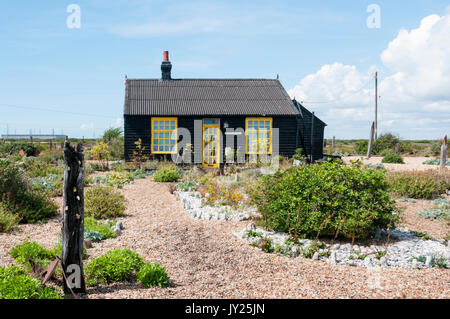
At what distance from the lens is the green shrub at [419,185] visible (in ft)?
36.0

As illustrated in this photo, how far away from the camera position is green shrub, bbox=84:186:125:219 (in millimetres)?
8164

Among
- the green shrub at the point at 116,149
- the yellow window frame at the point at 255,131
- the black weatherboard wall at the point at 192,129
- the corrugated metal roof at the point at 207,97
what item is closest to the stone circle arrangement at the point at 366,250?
the yellow window frame at the point at 255,131

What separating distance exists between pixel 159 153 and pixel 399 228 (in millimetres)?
12252

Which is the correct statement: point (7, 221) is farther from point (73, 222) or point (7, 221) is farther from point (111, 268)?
point (73, 222)

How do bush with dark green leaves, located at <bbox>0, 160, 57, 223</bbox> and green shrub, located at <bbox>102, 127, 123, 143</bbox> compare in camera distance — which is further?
green shrub, located at <bbox>102, 127, 123, 143</bbox>

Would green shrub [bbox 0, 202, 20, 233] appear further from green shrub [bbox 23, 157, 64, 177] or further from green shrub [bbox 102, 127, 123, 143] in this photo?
green shrub [bbox 102, 127, 123, 143]

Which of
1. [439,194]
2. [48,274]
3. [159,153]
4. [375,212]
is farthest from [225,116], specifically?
[48,274]

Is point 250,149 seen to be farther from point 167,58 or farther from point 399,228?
point 399,228

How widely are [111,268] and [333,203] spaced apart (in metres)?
3.41

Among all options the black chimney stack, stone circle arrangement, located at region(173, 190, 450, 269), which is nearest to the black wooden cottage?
the black chimney stack

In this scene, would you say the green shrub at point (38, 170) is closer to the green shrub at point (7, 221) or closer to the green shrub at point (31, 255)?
the green shrub at point (7, 221)

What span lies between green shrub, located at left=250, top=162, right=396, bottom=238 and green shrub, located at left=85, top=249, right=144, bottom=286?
2.61 meters

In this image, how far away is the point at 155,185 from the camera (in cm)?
1263

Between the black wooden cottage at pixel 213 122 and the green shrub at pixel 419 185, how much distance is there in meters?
7.28
